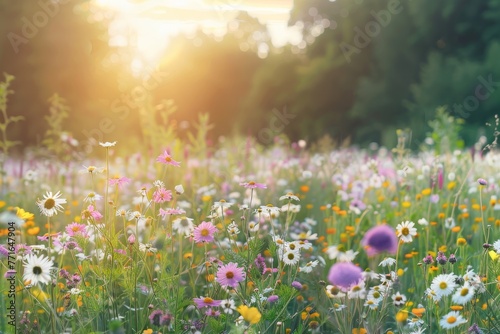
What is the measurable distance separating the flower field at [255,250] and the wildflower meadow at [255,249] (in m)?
0.01

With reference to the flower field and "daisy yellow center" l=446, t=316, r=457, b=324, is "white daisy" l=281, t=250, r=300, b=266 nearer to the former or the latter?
the flower field

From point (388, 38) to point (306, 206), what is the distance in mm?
16111

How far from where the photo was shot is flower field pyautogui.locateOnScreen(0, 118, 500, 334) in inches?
89.6

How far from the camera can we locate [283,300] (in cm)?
232

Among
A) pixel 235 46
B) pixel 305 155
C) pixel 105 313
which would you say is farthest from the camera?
pixel 235 46

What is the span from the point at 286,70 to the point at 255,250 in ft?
69.5

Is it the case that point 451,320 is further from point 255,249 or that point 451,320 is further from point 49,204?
point 49,204

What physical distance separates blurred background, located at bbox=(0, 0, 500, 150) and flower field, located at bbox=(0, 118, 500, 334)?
23.7 ft

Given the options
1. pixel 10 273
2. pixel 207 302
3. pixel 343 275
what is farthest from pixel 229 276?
pixel 10 273

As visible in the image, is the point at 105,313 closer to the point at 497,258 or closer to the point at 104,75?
the point at 497,258

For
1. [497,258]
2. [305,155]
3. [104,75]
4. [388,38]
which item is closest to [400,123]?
[388,38]

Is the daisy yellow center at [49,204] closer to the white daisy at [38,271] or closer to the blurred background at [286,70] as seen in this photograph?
the white daisy at [38,271]

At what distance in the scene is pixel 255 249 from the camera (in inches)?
96.5

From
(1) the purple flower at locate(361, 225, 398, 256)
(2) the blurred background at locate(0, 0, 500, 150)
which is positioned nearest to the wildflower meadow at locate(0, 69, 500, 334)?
(1) the purple flower at locate(361, 225, 398, 256)
